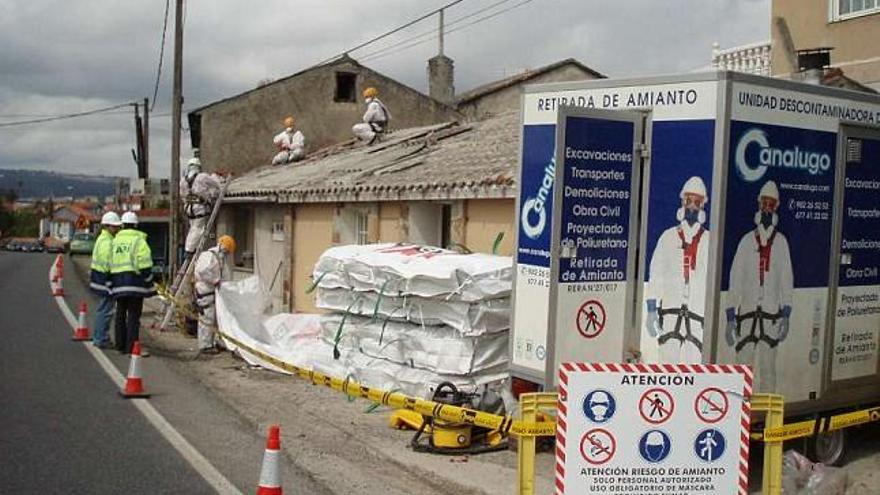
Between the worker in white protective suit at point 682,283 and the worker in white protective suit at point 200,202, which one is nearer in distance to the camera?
the worker in white protective suit at point 682,283

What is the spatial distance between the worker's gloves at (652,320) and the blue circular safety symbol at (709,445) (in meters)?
1.64

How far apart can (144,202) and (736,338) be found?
35.8 m

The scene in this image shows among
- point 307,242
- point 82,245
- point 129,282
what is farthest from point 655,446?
point 82,245

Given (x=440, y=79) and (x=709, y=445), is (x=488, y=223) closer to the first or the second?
(x=709, y=445)

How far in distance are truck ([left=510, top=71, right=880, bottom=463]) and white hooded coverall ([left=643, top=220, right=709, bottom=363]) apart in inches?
0.4

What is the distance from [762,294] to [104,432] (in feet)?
18.7

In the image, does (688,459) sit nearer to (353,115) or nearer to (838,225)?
(838,225)

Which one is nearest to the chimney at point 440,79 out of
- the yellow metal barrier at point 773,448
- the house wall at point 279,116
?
the house wall at point 279,116

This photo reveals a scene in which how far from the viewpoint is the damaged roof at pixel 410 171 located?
1295 centimetres

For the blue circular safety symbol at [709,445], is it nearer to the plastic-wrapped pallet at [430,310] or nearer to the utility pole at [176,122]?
the plastic-wrapped pallet at [430,310]

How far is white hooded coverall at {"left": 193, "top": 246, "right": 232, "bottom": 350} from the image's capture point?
14664mm

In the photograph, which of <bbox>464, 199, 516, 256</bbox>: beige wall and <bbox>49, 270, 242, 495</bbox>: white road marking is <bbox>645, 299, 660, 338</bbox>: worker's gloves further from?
<bbox>464, 199, 516, 256</bbox>: beige wall

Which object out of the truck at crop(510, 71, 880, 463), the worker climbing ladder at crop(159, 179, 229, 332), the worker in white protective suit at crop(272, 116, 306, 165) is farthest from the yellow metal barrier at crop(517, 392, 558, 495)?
the worker in white protective suit at crop(272, 116, 306, 165)

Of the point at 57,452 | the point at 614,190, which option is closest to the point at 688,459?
the point at 614,190
